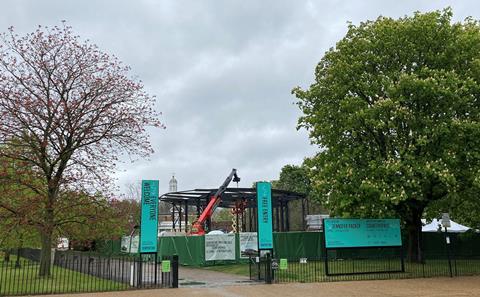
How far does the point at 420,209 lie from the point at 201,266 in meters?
13.6

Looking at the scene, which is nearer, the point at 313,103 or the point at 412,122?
the point at 412,122

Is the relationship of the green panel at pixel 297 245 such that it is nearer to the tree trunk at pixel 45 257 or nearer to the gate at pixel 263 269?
the gate at pixel 263 269

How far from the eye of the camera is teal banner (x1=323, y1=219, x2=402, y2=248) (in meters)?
22.3

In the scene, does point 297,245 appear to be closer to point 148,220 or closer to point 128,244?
point 148,220

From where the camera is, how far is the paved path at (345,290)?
16.3 meters

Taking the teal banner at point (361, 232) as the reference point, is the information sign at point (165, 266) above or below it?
below

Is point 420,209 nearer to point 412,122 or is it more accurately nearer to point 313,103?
point 412,122

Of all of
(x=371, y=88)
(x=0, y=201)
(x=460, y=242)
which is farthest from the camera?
(x=460, y=242)

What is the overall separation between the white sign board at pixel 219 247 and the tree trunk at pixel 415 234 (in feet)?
35.2

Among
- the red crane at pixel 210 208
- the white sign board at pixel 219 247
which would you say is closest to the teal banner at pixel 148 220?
the white sign board at pixel 219 247

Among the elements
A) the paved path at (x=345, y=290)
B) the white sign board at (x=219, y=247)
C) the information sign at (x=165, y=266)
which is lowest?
the paved path at (x=345, y=290)

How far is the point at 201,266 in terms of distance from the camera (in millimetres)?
31062

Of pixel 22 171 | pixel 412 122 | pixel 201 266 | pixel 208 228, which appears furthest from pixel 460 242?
pixel 22 171

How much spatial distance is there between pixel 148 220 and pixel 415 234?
16435mm
